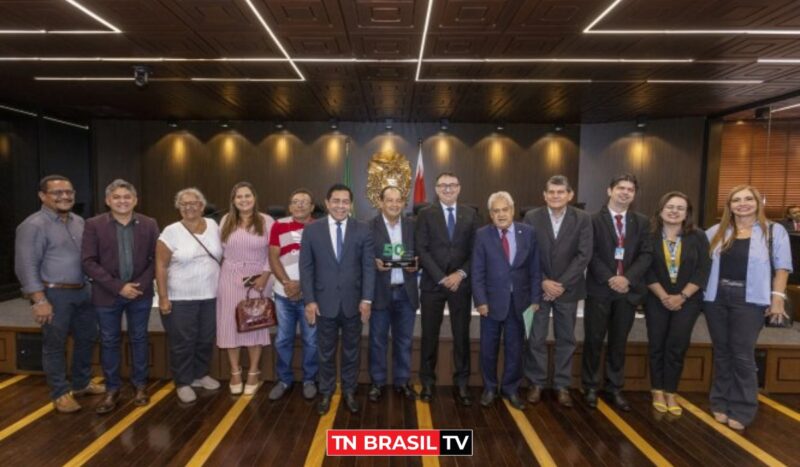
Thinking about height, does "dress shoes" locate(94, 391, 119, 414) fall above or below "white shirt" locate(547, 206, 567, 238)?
below

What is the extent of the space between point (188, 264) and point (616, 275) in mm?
3159

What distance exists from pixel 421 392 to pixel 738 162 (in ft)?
28.9

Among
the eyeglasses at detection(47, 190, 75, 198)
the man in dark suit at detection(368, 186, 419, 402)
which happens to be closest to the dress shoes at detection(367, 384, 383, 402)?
the man in dark suit at detection(368, 186, 419, 402)

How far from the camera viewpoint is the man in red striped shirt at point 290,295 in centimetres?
326

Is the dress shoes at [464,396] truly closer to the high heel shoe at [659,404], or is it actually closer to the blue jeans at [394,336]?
the blue jeans at [394,336]

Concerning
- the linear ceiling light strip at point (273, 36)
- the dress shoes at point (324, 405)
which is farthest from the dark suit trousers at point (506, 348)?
the linear ceiling light strip at point (273, 36)

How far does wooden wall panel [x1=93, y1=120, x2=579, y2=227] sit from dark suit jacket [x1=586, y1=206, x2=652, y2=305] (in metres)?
6.07

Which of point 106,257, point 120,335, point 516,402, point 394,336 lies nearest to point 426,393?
point 394,336

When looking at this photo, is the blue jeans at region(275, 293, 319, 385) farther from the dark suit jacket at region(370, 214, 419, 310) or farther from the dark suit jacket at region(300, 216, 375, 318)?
the dark suit jacket at region(370, 214, 419, 310)

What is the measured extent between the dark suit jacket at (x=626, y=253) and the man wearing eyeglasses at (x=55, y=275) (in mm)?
3854

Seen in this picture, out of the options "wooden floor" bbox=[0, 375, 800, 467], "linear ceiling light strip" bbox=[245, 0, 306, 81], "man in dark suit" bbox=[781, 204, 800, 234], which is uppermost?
"linear ceiling light strip" bbox=[245, 0, 306, 81]

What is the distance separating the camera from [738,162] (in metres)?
8.62

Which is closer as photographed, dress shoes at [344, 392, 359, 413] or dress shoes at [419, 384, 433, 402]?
dress shoes at [344, 392, 359, 413]

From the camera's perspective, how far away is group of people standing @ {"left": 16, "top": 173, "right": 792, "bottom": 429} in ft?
10.0
